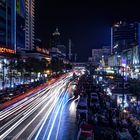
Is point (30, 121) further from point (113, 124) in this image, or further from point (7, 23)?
point (7, 23)

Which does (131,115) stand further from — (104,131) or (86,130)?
(86,130)

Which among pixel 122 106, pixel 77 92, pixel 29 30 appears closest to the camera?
pixel 122 106

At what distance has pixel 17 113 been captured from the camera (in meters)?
38.2

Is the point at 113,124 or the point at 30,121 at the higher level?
the point at 30,121

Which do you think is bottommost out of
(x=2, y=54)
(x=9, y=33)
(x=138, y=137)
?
(x=138, y=137)

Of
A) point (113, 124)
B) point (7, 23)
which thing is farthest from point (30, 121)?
point (7, 23)

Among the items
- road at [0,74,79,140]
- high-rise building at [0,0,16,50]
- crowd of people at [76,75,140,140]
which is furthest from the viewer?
high-rise building at [0,0,16,50]

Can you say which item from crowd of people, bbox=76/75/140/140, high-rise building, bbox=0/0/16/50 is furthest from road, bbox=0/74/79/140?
high-rise building, bbox=0/0/16/50

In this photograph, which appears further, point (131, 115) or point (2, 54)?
point (2, 54)

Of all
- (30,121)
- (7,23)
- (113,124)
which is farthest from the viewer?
(7,23)

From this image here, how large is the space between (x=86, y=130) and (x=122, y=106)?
21.3 meters

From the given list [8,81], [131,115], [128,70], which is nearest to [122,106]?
[131,115]

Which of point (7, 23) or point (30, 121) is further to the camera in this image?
point (7, 23)

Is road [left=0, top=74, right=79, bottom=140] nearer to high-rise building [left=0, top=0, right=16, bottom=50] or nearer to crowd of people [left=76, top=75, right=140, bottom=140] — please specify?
crowd of people [left=76, top=75, right=140, bottom=140]
